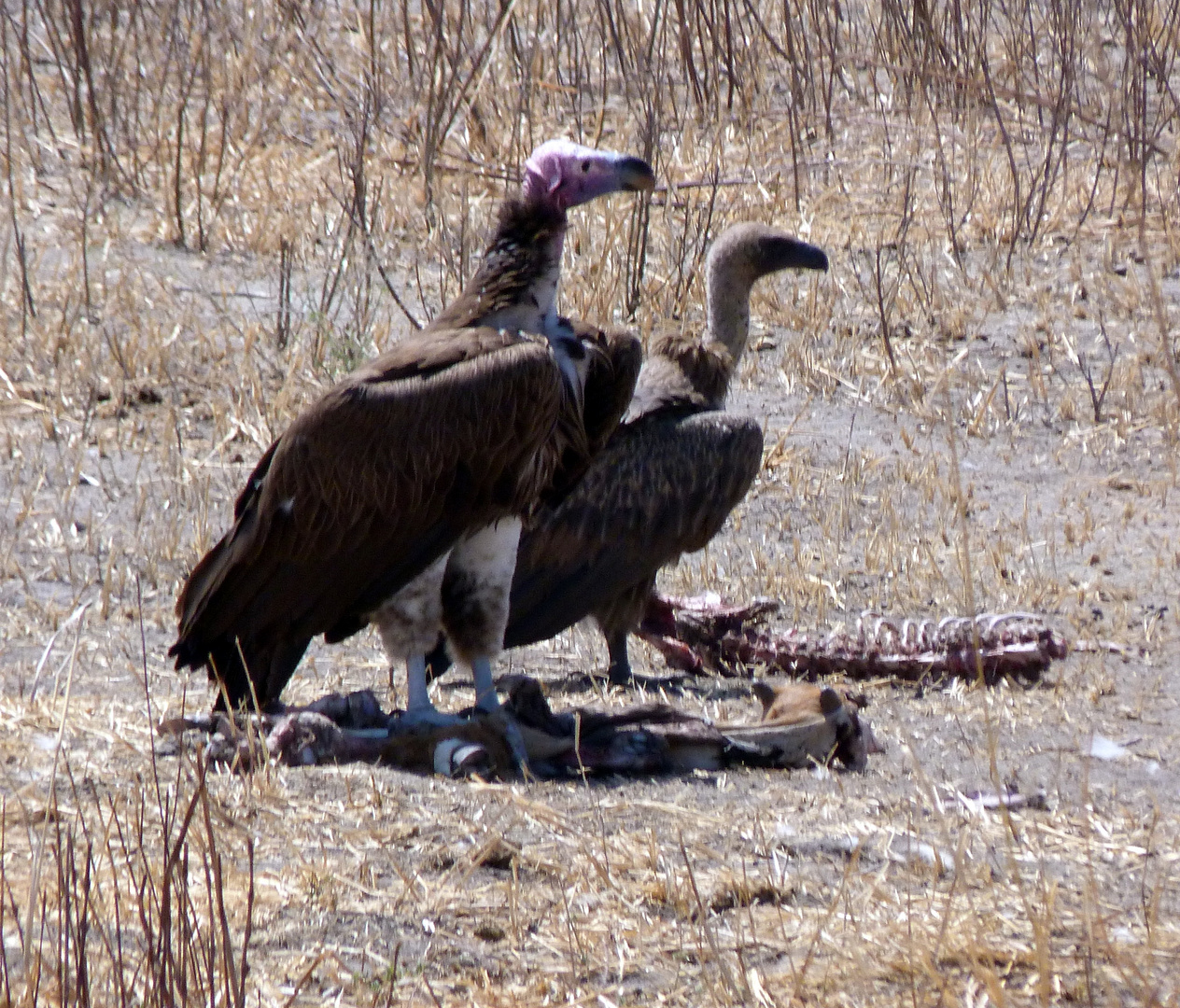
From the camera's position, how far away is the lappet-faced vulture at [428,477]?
441cm

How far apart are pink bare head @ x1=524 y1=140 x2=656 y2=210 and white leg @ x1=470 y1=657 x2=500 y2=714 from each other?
133cm

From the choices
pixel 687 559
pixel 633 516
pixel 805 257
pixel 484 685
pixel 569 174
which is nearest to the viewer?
pixel 569 174

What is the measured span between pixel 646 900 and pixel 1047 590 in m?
3.36

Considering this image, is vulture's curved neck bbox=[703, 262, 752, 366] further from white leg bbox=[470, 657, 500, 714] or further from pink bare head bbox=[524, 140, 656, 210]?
white leg bbox=[470, 657, 500, 714]

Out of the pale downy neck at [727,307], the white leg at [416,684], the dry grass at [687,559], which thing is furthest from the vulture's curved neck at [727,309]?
the white leg at [416,684]

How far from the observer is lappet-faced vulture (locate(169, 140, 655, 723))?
441 cm

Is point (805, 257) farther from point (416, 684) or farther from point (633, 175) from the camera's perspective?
point (416, 684)

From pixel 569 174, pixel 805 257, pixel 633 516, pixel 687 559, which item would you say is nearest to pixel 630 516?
pixel 633 516

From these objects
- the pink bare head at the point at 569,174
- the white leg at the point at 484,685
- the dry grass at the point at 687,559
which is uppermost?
the pink bare head at the point at 569,174

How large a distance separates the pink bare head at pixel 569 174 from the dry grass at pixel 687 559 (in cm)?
122

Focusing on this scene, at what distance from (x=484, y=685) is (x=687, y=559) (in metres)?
2.17

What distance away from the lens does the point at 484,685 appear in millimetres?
4867

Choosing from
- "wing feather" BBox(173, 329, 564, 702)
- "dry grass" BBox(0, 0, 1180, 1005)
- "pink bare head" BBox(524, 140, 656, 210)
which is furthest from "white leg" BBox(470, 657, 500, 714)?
"pink bare head" BBox(524, 140, 656, 210)

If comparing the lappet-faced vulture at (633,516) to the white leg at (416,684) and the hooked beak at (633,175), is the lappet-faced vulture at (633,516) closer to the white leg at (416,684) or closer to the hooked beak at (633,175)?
the white leg at (416,684)
